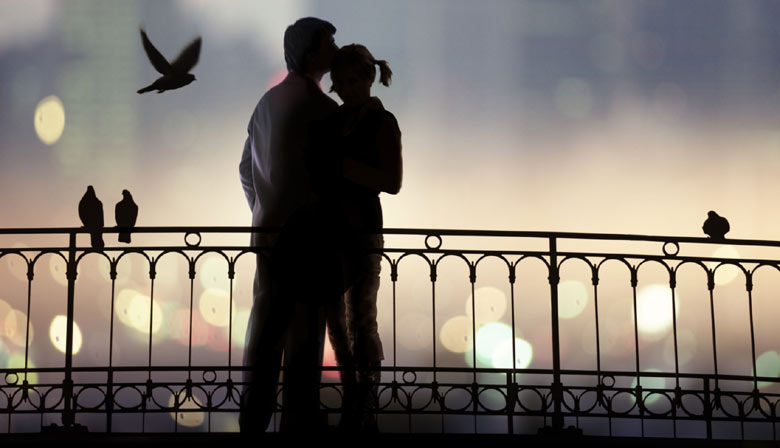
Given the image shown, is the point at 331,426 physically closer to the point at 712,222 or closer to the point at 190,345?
the point at 190,345

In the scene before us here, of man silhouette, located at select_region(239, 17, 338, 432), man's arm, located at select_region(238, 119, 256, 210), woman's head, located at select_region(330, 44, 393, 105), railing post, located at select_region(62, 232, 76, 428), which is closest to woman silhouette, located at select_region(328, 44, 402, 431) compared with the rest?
woman's head, located at select_region(330, 44, 393, 105)

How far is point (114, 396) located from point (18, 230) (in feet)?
4.04

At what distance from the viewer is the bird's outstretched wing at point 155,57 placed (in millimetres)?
8469

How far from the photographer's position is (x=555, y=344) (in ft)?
17.5

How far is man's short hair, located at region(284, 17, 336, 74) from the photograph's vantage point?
5.15 meters

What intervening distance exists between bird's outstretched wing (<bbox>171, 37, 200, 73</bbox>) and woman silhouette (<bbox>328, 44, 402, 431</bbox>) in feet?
14.6

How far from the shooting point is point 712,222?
630 centimetres

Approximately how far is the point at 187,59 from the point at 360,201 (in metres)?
4.62

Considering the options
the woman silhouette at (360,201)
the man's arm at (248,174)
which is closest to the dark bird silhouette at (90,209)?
the man's arm at (248,174)

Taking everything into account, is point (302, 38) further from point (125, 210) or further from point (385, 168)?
point (125, 210)

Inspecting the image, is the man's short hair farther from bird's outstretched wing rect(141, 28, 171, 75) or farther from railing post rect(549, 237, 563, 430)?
bird's outstretched wing rect(141, 28, 171, 75)

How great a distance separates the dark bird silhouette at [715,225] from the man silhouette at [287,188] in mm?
2977

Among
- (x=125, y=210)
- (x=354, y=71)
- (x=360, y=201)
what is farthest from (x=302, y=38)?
(x=125, y=210)

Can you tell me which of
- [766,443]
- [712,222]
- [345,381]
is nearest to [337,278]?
[345,381]
